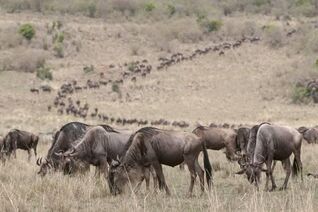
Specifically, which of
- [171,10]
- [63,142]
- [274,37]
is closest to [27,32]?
[171,10]

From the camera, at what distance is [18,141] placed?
2256 cm

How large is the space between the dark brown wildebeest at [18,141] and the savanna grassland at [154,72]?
55 centimetres

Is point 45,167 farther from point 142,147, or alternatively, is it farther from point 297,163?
point 297,163

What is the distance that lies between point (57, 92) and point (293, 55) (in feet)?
93.0

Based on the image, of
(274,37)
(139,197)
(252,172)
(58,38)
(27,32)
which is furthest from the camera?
(27,32)

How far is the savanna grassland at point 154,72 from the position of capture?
11977 millimetres

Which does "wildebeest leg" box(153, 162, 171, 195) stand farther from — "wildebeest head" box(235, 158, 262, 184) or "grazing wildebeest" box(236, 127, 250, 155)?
"grazing wildebeest" box(236, 127, 250, 155)

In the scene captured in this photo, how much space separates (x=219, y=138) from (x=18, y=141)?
25.8ft

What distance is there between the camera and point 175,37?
3265 inches

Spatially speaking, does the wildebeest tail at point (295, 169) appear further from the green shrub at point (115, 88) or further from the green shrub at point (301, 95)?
the green shrub at point (115, 88)

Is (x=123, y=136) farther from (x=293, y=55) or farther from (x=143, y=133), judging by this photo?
(x=293, y=55)

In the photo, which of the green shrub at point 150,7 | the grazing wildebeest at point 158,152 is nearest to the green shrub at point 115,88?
the grazing wildebeest at point 158,152

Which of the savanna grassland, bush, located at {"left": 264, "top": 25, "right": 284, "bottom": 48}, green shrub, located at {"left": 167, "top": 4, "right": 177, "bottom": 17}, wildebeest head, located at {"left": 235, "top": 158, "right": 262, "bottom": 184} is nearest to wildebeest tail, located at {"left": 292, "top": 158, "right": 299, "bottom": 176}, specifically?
the savanna grassland

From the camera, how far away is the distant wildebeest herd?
1177 centimetres
